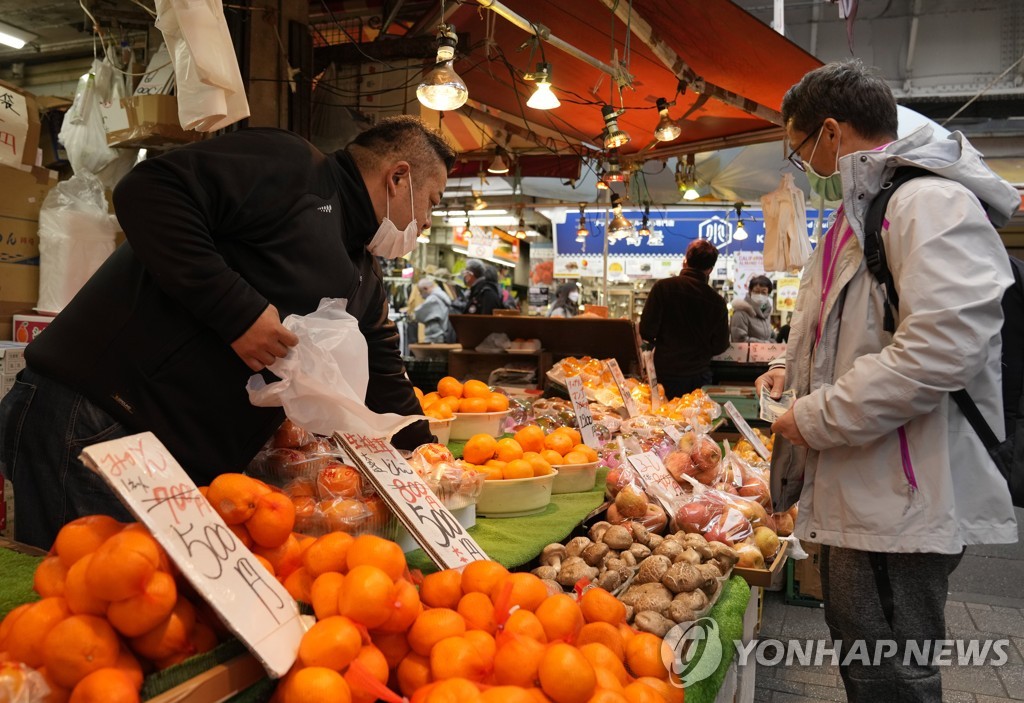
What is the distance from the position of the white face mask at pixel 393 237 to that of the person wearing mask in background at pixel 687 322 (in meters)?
3.85

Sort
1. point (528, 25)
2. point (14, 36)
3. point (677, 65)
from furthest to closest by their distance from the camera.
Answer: point (14, 36) < point (677, 65) < point (528, 25)

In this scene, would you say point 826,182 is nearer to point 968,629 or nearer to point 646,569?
point 646,569

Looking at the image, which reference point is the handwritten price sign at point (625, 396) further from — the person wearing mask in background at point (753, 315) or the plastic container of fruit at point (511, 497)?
the person wearing mask in background at point (753, 315)

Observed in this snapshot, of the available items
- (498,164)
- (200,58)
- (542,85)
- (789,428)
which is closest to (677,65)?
(542,85)

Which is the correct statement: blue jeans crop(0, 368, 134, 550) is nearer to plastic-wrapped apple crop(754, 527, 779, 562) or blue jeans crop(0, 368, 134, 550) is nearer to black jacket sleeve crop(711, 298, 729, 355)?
plastic-wrapped apple crop(754, 527, 779, 562)

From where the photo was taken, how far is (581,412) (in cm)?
324

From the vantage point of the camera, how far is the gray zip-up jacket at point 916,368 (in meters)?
1.62

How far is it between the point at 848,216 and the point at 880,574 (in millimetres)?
890

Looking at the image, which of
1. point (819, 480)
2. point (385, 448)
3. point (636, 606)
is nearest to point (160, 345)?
point (385, 448)

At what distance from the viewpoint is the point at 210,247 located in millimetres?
1672

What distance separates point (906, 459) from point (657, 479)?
888mm

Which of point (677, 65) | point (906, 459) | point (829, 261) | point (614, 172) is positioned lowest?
point (906, 459)

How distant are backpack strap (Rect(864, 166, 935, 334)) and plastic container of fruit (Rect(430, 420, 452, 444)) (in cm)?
158

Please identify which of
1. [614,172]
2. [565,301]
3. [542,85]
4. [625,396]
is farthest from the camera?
[565,301]
